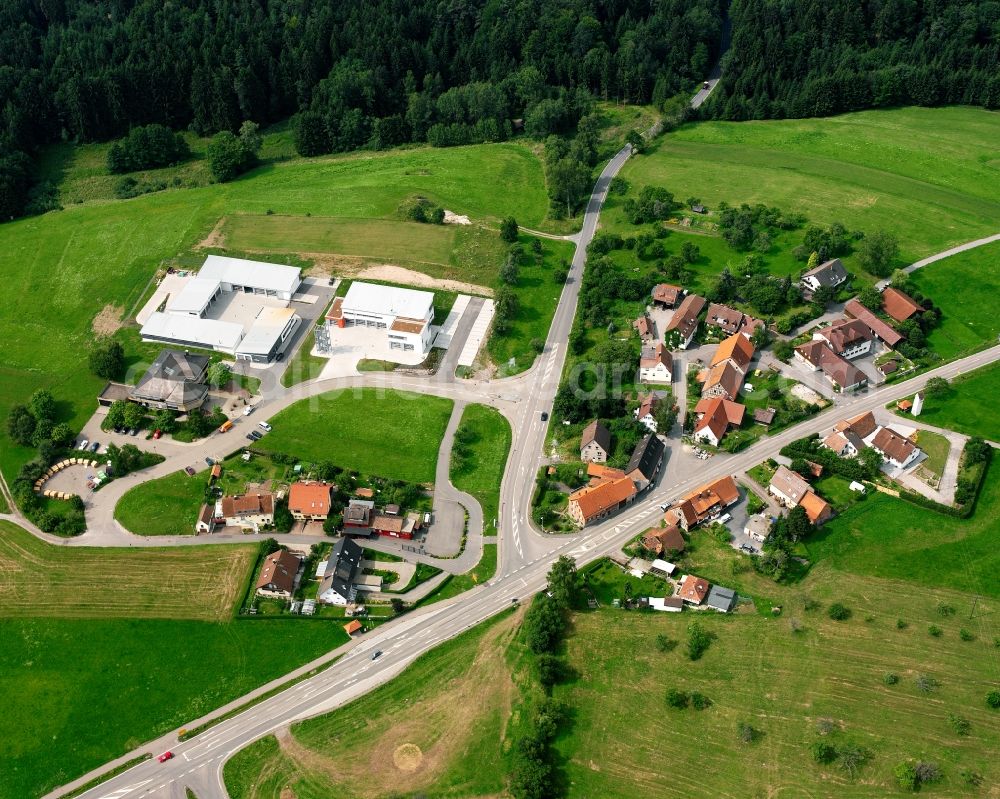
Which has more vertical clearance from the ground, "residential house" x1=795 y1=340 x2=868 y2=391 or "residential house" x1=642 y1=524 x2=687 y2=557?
"residential house" x1=795 y1=340 x2=868 y2=391

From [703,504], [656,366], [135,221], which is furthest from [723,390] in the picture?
[135,221]

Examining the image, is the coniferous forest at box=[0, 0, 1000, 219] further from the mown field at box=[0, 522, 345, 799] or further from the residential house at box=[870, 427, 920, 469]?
the mown field at box=[0, 522, 345, 799]

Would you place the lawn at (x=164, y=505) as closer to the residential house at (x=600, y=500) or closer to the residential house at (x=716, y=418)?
the residential house at (x=600, y=500)

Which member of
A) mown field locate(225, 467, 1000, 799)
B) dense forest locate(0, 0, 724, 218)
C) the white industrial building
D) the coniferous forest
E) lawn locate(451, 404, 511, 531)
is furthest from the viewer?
the coniferous forest

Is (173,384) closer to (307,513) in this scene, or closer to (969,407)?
(307,513)

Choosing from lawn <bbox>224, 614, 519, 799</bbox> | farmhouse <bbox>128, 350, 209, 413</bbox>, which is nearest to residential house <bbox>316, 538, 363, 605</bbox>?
lawn <bbox>224, 614, 519, 799</bbox>

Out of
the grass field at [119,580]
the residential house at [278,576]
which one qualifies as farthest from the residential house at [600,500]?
the grass field at [119,580]

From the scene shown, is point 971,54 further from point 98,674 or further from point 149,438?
point 98,674
